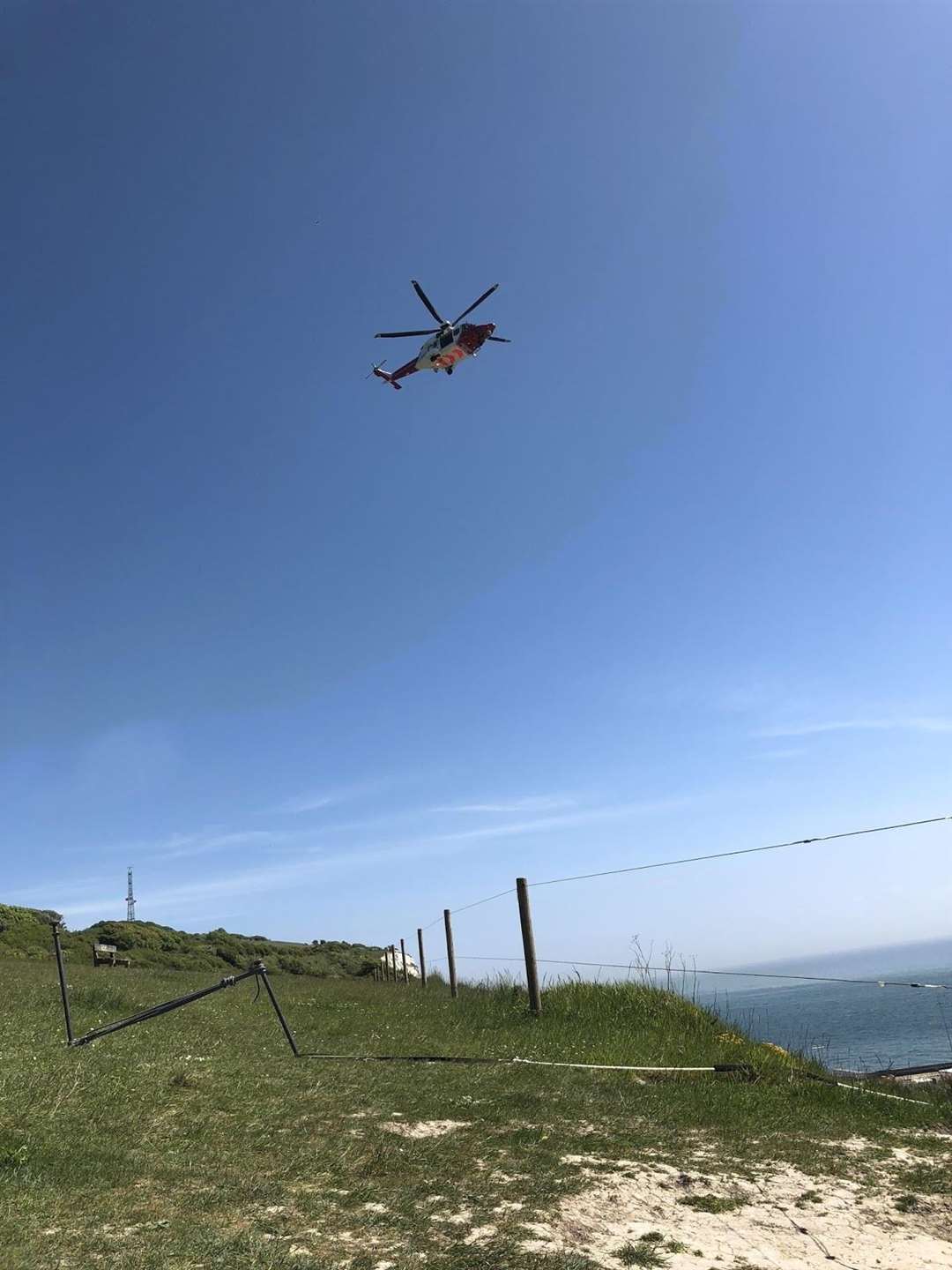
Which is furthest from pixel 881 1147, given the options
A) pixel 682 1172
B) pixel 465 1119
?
pixel 465 1119

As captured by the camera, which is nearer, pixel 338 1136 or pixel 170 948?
pixel 338 1136

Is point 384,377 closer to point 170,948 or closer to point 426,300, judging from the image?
point 426,300

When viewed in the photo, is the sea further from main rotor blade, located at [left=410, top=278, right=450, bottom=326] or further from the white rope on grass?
main rotor blade, located at [left=410, top=278, right=450, bottom=326]

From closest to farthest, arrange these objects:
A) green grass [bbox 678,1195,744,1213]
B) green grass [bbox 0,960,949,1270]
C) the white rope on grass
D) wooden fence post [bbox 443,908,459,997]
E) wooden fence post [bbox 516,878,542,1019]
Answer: green grass [bbox 0,960,949,1270]
green grass [bbox 678,1195,744,1213]
the white rope on grass
wooden fence post [bbox 516,878,542,1019]
wooden fence post [bbox 443,908,459,997]

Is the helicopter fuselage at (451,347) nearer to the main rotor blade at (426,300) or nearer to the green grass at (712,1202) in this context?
the main rotor blade at (426,300)

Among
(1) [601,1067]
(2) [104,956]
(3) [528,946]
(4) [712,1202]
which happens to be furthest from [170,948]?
(4) [712,1202]

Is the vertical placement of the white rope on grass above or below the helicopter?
below

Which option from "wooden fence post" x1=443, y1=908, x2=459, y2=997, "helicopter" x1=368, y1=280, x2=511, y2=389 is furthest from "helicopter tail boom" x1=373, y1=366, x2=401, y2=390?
"wooden fence post" x1=443, y1=908, x2=459, y2=997

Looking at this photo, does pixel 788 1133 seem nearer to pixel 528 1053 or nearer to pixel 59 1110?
pixel 528 1053
